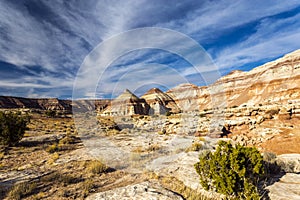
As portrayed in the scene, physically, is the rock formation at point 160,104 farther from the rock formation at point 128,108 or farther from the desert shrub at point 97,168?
the desert shrub at point 97,168

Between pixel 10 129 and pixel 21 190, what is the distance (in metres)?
8.54

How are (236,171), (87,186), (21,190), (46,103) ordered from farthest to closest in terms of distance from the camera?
(46,103)
(87,186)
(21,190)
(236,171)

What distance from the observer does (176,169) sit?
7.01 metres

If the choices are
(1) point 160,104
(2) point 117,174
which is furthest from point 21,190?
(1) point 160,104

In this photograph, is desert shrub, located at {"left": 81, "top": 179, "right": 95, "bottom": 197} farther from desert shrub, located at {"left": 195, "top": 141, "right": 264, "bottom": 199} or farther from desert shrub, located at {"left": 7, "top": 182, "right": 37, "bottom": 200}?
desert shrub, located at {"left": 195, "top": 141, "right": 264, "bottom": 199}

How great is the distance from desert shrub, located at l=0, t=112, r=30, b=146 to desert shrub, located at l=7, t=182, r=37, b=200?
7793 mm

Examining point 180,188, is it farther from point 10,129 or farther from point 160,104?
point 160,104

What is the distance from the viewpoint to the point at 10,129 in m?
11.7

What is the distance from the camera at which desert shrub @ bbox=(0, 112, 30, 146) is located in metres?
11.5

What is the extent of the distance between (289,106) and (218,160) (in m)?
15.3

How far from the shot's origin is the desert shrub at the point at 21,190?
195 inches

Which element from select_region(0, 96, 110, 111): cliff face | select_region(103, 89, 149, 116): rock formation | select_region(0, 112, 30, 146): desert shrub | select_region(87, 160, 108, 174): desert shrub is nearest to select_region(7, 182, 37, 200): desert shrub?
select_region(87, 160, 108, 174): desert shrub

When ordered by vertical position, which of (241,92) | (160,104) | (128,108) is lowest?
(128,108)

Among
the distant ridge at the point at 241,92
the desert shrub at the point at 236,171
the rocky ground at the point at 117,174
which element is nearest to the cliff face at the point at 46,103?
the distant ridge at the point at 241,92
